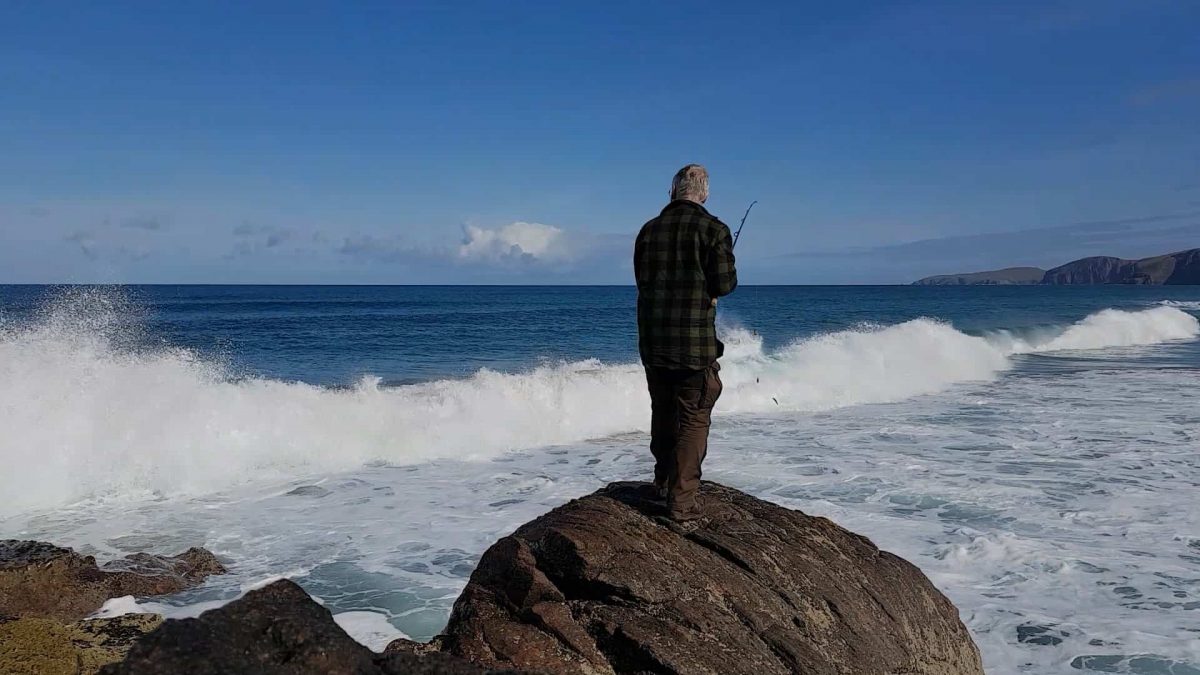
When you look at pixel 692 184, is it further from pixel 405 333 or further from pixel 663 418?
pixel 405 333

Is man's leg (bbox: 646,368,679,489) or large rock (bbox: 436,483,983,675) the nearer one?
large rock (bbox: 436,483,983,675)

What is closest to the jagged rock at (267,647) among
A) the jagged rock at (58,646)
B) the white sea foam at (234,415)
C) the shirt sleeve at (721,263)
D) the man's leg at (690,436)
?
the jagged rock at (58,646)

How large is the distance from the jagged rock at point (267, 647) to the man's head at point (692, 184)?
3.03 m

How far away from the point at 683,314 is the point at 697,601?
1566 millimetres

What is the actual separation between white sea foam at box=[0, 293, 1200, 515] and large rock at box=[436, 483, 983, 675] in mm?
9457

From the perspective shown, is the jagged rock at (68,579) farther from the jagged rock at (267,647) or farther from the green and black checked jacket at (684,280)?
the green and black checked jacket at (684,280)

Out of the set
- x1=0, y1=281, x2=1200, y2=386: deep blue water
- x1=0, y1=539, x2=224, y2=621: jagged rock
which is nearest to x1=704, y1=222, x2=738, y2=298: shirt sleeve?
x1=0, y1=539, x2=224, y2=621: jagged rock

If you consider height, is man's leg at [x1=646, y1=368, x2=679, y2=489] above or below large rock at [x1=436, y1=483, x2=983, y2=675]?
above

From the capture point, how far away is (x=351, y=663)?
272cm

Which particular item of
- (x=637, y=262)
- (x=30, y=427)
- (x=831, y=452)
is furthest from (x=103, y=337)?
(x=637, y=262)

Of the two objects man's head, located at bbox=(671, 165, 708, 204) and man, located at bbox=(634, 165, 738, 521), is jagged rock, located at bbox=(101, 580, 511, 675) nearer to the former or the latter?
man, located at bbox=(634, 165, 738, 521)

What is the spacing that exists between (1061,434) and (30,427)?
55.1 feet

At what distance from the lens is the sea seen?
763 cm

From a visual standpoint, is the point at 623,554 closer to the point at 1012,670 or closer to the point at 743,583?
the point at 743,583
